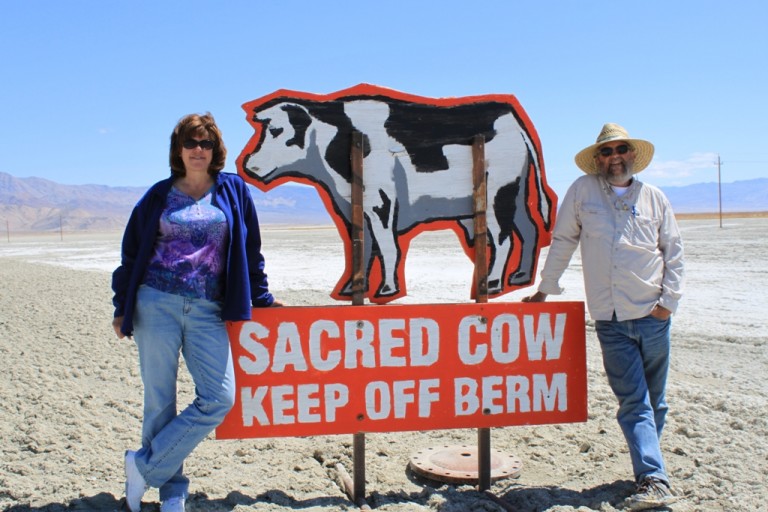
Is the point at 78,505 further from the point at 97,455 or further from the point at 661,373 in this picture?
the point at 661,373

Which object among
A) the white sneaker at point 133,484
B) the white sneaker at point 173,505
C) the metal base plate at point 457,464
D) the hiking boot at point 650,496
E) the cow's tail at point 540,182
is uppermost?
the cow's tail at point 540,182

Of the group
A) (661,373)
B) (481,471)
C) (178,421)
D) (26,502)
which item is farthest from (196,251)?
(661,373)

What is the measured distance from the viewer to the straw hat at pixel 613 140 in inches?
146

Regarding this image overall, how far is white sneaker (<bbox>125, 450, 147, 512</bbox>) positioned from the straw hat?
298 cm

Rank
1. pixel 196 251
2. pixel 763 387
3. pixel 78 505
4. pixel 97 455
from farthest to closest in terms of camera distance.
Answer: pixel 763 387
pixel 97 455
pixel 78 505
pixel 196 251

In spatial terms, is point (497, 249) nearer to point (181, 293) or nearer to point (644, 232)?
point (644, 232)

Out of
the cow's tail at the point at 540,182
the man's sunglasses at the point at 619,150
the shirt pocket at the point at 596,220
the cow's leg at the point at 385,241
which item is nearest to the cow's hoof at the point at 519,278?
the cow's tail at the point at 540,182

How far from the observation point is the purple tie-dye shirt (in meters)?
3.15

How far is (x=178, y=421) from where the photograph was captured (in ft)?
10.7

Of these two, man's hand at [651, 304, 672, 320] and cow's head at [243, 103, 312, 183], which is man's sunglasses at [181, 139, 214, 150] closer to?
cow's head at [243, 103, 312, 183]

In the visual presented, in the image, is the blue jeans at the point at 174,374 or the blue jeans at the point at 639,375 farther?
the blue jeans at the point at 639,375

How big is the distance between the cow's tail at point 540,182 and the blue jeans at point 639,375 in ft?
2.56

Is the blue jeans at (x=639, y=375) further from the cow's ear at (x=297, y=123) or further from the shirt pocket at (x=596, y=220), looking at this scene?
the cow's ear at (x=297, y=123)

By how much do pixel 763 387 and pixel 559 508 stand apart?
308 centimetres
